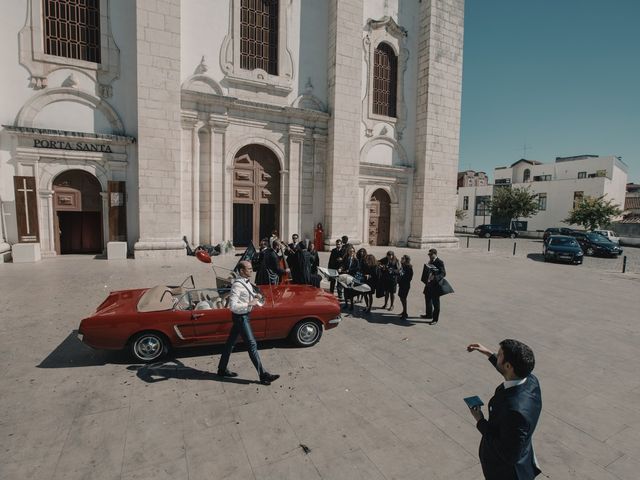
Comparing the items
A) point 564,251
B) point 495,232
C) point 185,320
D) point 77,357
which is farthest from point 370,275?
point 495,232

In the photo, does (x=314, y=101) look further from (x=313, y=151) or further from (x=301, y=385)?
(x=301, y=385)

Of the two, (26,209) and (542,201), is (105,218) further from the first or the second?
(542,201)

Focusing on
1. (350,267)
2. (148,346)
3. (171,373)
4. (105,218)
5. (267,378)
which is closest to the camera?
(267,378)

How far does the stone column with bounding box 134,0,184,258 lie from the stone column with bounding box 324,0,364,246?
7.22m

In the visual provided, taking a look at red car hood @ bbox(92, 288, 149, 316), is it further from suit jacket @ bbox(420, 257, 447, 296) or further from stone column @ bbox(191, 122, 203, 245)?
stone column @ bbox(191, 122, 203, 245)

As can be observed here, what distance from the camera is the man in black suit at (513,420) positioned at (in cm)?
202

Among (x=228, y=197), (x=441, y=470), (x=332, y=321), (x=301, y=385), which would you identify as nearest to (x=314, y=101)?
(x=228, y=197)

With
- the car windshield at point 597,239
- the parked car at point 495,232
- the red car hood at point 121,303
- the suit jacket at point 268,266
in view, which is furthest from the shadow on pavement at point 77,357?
the parked car at point 495,232

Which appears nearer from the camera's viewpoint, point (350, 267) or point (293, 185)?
point (350, 267)

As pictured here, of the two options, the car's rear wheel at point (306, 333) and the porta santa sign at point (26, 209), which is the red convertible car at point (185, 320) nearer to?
the car's rear wheel at point (306, 333)

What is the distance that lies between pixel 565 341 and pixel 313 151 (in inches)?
540

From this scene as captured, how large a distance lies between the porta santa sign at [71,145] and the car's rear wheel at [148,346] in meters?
11.3

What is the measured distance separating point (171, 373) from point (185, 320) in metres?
0.76

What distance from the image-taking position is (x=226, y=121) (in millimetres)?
15148
